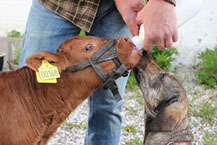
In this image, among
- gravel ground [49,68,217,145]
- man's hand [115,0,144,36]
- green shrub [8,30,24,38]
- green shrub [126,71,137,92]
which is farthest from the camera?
green shrub [8,30,24,38]

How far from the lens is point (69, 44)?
8.27 ft

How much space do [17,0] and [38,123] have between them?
20.2 feet

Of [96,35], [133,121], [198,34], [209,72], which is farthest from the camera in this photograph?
[198,34]

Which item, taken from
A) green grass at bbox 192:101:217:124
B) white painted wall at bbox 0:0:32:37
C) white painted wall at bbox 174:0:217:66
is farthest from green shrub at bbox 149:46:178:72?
white painted wall at bbox 0:0:32:37

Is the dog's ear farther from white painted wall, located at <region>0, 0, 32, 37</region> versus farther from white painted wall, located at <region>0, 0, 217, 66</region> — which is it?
white painted wall, located at <region>0, 0, 32, 37</region>

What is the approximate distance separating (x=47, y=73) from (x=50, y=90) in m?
0.25

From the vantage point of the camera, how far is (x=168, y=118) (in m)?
2.07

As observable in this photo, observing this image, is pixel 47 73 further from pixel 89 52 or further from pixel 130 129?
pixel 130 129

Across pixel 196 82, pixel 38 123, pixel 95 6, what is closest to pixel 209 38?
pixel 196 82

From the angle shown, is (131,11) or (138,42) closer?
(138,42)

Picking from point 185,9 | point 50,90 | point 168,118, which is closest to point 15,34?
point 50,90

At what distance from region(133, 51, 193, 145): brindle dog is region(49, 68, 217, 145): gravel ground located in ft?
7.17

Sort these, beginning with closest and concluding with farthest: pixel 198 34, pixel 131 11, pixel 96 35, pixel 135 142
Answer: pixel 131 11
pixel 96 35
pixel 135 142
pixel 198 34

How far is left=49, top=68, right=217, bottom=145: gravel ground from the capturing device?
14.8ft
